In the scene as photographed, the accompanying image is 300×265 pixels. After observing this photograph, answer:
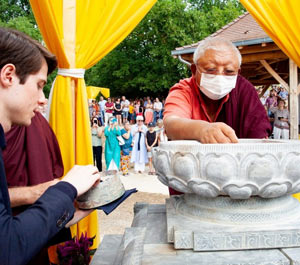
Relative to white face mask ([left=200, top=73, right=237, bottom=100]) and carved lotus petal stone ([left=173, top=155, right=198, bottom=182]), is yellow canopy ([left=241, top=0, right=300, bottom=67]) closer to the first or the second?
white face mask ([left=200, top=73, right=237, bottom=100])

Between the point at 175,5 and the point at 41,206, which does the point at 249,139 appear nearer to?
the point at 41,206

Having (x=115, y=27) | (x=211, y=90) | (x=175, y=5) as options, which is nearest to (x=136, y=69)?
(x=175, y=5)

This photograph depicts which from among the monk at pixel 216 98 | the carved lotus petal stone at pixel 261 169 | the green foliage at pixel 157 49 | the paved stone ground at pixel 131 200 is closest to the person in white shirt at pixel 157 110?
the green foliage at pixel 157 49

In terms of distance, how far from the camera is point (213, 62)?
1.92m

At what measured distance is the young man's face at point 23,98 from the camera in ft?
3.67

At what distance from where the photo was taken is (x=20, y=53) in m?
1.15

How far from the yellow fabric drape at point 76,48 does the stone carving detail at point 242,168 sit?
2.02m

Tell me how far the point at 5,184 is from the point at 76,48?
2.33 metres

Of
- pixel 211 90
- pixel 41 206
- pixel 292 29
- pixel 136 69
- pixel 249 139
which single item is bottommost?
pixel 41 206

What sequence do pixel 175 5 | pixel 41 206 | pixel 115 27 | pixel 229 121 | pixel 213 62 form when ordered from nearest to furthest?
pixel 41 206
pixel 213 62
pixel 229 121
pixel 115 27
pixel 175 5

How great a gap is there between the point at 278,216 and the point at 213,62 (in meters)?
0.94

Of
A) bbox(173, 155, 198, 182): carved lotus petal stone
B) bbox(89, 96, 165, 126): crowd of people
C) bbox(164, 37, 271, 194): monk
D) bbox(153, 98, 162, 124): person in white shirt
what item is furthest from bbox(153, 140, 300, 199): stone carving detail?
bbox(153, 98, 162, 124): person in white shirt

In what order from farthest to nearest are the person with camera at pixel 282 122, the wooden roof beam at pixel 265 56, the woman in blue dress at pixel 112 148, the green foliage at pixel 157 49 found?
1. the green foliage at pixel 157 49
2. the person with camera at pixel 282 122
3. the woman in blue dress at pixel 112 148
4. the wooden roof beam at pixel 265 56

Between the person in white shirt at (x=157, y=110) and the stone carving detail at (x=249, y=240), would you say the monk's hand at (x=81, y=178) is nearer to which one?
the stone carving detail at (x=249, y=240)
